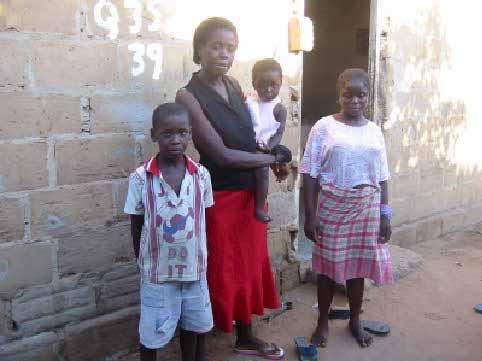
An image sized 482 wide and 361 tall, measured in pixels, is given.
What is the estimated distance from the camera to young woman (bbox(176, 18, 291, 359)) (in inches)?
103

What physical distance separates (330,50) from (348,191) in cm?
467

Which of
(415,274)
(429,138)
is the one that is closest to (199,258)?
(415,274)

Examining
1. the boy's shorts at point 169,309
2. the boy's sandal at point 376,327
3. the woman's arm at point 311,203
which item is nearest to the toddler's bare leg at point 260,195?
the woman's arm at point 311,203

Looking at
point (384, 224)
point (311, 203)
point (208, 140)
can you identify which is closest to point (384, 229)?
point (384, 224)

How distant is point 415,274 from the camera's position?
4770mm

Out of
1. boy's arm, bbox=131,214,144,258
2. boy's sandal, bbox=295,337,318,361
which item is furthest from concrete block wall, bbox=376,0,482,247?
boy's arm, bbox=131,214,144,258

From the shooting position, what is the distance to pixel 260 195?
2900 mm

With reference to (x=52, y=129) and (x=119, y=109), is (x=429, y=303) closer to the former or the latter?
(x=119, y=109)

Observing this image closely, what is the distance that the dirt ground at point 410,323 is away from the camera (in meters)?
3.31

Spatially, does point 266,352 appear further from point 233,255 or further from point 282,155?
point 282,155

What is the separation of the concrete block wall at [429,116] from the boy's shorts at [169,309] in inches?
124

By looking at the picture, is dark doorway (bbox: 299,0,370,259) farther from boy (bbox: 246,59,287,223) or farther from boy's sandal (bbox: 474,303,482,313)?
boy (bbox: 246,59,287,223)

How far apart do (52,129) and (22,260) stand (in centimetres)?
68

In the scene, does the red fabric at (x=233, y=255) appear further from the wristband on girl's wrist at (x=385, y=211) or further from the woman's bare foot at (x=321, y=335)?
the wristband on girl's wrist at (x=385, y=211)
